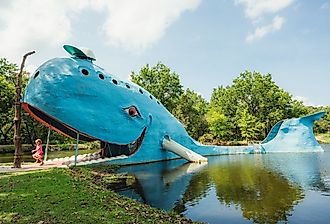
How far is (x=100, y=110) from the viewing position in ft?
68.3

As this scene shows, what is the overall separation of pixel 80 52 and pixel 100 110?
4594mm

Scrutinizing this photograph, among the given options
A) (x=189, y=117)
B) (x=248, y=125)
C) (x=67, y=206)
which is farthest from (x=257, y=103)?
(x=67, y=206)

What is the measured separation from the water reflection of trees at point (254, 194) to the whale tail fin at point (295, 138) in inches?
873

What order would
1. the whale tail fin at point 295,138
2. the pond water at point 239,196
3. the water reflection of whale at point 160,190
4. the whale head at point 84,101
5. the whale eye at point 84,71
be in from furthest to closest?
the whale tail fin at point 295,138
the whale eye at point 84,71
the whale head at point 84,101
the water reflection of whale at point 160,190
the pond water at point 239,196

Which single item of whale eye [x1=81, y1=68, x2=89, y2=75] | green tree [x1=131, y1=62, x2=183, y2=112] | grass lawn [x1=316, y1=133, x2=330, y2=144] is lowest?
grass lawn [x1=316, y1=133, x2=330, y2=144]

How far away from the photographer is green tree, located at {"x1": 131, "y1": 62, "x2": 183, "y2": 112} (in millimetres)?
49250

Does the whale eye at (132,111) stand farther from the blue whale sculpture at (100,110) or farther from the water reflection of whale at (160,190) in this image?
the water reflection of whale at (160,190)

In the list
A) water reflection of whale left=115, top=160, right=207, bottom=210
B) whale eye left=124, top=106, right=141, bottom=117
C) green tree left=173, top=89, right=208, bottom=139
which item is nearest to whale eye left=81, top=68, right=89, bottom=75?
whale eye left=124, top=106, right=141, bottom=117

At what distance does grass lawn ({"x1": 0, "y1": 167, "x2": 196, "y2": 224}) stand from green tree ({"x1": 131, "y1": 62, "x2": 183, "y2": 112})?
128 ft

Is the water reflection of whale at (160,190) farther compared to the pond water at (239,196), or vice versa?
the water reflection of whale at (160,190)

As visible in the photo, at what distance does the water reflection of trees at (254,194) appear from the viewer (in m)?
9.49

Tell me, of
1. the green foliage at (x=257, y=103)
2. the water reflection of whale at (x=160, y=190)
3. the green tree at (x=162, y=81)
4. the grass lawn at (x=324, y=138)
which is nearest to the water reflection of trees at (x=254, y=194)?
the water reflection of whale at (x=160, y=190)

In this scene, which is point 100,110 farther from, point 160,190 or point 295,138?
point 295,138

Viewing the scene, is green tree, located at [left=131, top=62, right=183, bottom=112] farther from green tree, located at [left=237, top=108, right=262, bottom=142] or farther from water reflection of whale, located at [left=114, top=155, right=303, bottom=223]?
water reflection of whale, located at [left=114, top=155, right=303, bottom=223]
